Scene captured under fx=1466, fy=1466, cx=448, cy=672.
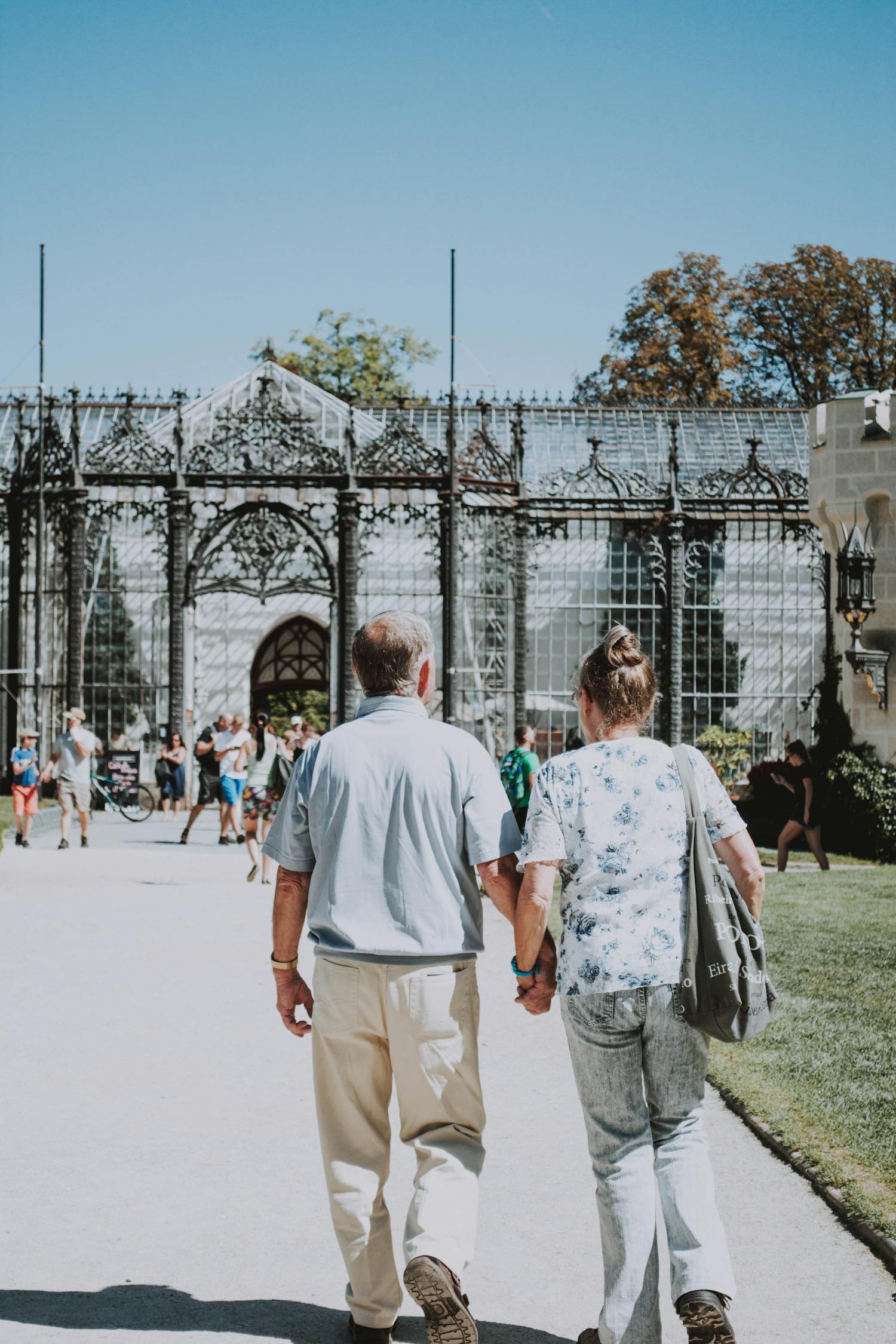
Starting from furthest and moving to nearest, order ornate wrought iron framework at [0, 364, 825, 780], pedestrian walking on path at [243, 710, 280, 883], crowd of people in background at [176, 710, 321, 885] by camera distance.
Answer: ornate wrought iron framework at [0, 364, 825, 780]
crowd of people in background at [176, 710, 321, 885]
pedestrian walking on path at [243, 710, 280, 883]

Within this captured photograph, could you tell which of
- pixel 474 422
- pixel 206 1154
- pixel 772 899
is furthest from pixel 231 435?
pixel 206 1154

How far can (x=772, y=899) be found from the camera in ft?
43.0

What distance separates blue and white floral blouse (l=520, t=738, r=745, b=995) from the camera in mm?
3736

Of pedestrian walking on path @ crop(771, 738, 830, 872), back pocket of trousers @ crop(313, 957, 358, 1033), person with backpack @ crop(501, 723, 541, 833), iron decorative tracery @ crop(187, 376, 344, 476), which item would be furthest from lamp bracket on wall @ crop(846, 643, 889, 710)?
back pocket of trousers @ crop(313, 957, 358, 1033)

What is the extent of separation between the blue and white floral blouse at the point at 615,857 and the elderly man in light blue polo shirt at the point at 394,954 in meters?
0.17

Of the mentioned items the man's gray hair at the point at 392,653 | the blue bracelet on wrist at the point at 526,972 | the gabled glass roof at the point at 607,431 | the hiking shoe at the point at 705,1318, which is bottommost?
the hiking shoe at the point at 705,1318

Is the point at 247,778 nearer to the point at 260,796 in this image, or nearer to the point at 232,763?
the point at 232,763

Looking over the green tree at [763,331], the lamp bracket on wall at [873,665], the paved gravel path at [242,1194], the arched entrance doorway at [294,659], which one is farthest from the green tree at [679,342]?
the paved gravel path at [242,1194]

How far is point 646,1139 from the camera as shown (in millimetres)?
3703

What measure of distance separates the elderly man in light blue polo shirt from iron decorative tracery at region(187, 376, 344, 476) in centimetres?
2011

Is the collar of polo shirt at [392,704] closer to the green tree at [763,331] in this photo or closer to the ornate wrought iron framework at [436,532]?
the ornate wrought iron framework at [436,532]

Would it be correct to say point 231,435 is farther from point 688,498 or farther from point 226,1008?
point 226,1008

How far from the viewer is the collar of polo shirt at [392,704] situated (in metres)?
4.08

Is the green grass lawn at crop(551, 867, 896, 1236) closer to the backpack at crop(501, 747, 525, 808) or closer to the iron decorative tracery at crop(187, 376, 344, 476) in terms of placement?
the backpack at crop(501, 747, 525, 808)
